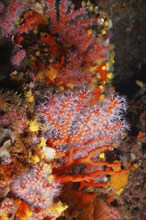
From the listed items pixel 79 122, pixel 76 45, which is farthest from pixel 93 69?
pixel 79 122

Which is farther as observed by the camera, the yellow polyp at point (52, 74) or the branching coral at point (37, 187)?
the yellow polyp at point (52, 74)

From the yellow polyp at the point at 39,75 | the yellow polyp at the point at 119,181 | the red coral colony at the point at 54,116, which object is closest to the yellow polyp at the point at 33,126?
the red coral colony at the point at 54,116

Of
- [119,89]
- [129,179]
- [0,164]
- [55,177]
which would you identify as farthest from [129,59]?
[0,164]

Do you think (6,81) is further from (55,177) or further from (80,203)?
(80,203)

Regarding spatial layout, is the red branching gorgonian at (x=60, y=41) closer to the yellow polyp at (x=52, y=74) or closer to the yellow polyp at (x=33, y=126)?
the yellow polyp at (x=52, y=74)

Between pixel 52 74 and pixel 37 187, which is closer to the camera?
pixel 37 187

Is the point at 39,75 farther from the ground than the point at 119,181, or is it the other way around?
the point at 39,75

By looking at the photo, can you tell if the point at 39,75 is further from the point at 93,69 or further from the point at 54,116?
the point at 93,69

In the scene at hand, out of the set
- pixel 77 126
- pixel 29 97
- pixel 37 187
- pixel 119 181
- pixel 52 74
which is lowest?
pixel 37 187
